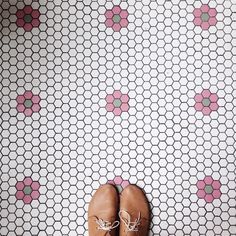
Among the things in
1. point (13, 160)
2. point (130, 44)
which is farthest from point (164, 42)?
point (13, 160)

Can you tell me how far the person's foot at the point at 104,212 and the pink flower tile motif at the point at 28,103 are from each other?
43cm

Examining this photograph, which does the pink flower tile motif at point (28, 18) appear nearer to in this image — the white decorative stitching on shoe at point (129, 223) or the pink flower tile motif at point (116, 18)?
the pink flower tile motif at point (116, 18)

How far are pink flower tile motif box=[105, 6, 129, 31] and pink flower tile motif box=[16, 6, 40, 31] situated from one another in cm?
29

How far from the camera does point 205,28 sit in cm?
171

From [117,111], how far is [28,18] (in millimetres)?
542

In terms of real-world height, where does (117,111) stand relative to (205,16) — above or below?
Result: below

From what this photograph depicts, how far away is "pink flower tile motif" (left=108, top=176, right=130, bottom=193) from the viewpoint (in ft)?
5.48

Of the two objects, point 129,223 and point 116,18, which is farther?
point 116,18

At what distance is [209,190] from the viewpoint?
1663 millimetres

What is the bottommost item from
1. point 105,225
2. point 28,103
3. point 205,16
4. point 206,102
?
point 105,225

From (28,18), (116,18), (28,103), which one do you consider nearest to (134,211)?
(28,103)

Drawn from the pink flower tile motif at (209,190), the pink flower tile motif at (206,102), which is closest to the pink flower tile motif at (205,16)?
the pink flower tile motif at (206,102)

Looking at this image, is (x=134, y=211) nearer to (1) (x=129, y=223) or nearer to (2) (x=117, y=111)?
(1) (x=129, y=223)

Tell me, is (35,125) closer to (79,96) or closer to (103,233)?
(79,96)
